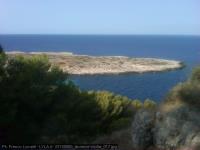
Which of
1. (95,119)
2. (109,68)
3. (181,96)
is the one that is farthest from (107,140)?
(109,68)

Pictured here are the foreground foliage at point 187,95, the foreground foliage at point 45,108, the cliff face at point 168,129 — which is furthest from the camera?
the foreground foliage at point 45,108

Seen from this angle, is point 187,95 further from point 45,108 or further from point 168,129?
point 45,108

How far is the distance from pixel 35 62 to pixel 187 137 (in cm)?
1193

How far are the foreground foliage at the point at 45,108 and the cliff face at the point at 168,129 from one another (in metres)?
4.79

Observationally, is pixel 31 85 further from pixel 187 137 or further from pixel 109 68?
pixel 109 68

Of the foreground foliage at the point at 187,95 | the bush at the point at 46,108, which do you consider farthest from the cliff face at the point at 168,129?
the bush at the point at 46,108

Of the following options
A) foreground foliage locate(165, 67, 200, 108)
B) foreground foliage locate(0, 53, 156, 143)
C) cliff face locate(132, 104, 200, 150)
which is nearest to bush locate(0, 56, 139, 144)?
foreground foliage locate(0, 53, 156, 143)

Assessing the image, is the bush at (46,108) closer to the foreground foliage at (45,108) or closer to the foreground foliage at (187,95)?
the foreground foliage at (45,108)

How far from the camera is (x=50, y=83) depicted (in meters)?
23.5

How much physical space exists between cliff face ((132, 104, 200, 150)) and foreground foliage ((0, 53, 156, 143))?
4.79 m

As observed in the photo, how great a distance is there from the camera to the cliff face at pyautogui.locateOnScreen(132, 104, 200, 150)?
14.4 metres

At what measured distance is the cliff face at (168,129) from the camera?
14.4 metres

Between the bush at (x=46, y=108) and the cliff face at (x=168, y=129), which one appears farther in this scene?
the bush at (x=46, y=108)

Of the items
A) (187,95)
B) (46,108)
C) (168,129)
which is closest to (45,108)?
(46,108)
